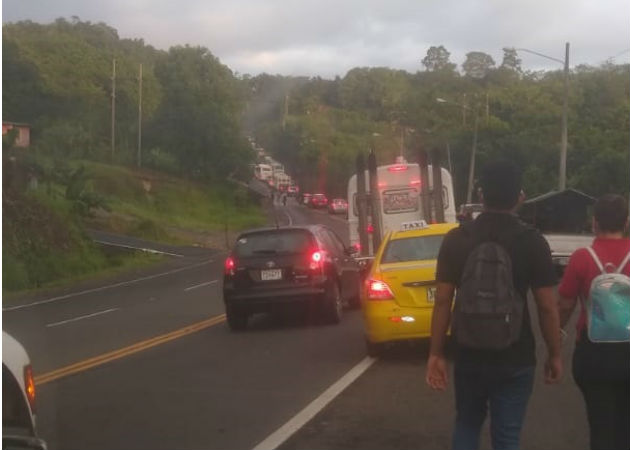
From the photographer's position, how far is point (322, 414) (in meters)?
8.86

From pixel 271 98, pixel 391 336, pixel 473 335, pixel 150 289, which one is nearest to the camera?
pixel 473 335

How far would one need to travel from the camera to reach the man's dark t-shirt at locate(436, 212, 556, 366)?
516cm

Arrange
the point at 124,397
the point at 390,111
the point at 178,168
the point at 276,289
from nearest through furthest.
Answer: the point at 124,397, the point at 276,289, the point at 390,111, the point at 178,168

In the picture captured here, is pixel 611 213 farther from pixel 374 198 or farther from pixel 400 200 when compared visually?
pixel 400 200

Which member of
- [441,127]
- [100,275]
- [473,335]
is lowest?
[100,275]

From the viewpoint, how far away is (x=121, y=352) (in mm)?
13562

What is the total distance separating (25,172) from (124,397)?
107ft

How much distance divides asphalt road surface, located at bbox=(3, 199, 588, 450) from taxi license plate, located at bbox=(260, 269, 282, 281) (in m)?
0.78

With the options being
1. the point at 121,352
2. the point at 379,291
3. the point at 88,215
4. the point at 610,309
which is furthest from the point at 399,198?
the point at 88,215

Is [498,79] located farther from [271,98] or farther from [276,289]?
[276,289]

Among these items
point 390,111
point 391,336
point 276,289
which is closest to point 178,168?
point 390,111

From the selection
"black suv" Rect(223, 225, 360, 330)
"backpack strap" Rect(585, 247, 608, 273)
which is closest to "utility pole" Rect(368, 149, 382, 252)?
"black suv" Rect(223, 225, 360, 330)

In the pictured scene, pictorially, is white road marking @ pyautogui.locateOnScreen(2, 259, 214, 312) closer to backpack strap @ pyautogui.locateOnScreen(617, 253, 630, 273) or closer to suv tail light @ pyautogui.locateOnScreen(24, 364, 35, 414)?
suv tail light @ pyautogui.locateOnScreen(24, 364, 35, 414)

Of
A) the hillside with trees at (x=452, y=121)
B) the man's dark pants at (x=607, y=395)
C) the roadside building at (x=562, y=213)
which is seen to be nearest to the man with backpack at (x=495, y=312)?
the man's dark pants at (x=607, y=395)
